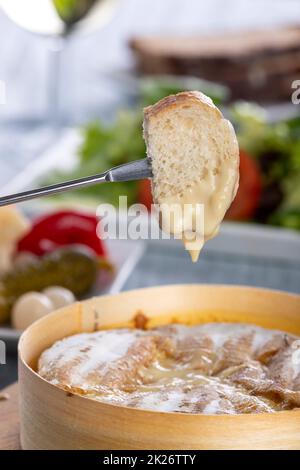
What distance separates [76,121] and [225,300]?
11.5 feet

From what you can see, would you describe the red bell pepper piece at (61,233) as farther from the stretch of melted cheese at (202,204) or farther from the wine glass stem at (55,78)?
the wine glass stem at (55,78)

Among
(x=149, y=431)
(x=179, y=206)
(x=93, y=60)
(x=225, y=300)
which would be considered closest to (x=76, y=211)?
(x=225, y=300)

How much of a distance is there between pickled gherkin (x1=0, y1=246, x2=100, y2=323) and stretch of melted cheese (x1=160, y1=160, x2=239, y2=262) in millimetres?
875

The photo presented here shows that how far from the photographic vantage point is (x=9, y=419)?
1543 mm

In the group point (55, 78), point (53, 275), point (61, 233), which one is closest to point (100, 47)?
point (55, 78)

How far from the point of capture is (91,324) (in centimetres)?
166

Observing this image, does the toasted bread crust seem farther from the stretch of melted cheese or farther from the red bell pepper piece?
the red bell pepper piece

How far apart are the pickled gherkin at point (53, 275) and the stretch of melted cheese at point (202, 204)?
0.87m

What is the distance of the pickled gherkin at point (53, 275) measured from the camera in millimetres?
2256

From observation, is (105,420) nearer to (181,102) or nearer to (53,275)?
(181,102)

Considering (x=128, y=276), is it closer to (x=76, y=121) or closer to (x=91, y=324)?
(x=91, y=324)

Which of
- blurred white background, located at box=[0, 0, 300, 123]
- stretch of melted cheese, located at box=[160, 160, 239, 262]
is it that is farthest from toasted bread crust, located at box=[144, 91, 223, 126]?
blurred white background, located at box=[0, 0, 300, 123]

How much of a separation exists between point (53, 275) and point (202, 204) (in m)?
0.96

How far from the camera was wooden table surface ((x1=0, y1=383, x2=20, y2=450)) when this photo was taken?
4.84ft
